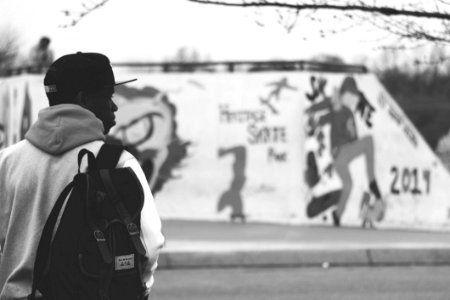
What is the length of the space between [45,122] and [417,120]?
193ft

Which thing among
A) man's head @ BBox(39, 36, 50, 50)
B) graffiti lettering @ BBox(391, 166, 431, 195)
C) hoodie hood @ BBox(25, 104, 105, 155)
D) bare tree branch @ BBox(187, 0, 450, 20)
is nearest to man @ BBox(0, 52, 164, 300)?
hoodie hood @ BBox(25, 104, 105, 155)

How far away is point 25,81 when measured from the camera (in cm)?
1545

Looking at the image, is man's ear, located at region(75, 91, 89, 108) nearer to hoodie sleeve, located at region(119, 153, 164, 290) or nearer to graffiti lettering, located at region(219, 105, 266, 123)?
hoodie sleeve, located at region(119, 153, 164, 290)

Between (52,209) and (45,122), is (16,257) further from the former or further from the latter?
(45,122)

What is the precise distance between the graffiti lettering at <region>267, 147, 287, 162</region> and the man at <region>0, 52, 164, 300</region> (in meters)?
11.4

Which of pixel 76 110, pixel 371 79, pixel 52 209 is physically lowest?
pixel 371 79

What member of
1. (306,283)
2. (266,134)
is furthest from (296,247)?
(266,134)

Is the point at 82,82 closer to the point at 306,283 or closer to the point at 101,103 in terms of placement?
the point at 101,103

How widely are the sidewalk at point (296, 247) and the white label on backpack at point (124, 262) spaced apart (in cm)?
761

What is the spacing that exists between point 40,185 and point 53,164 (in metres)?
0.08

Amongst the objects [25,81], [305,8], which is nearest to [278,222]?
[25,81]

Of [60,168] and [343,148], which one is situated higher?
[60,168]

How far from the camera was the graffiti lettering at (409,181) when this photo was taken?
14.4 m

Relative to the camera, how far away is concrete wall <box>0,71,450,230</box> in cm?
1434
